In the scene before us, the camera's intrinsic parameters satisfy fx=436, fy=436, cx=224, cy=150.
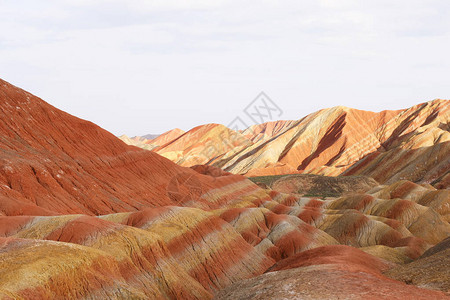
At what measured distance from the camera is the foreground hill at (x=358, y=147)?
413 feet

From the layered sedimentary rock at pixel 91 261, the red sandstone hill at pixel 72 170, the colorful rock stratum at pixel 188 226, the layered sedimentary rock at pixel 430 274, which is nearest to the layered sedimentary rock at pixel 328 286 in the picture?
the colorful rock stratum at pixel 188 226

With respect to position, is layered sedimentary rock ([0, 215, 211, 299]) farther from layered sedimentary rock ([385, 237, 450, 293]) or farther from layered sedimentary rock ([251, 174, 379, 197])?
layered sedimentary rock ([251, 174, 379, 197])

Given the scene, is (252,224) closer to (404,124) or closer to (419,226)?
(419,226)

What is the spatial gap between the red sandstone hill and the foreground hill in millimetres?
65404

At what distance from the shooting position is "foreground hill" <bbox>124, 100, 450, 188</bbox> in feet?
413

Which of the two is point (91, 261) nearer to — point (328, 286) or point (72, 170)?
point (328, 286)

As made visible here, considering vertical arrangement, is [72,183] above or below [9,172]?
below

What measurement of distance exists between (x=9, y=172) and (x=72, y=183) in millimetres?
9300

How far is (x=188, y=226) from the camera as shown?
123ft

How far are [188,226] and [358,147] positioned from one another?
143689mm

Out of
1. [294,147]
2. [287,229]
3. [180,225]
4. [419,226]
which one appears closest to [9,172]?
[180,225]

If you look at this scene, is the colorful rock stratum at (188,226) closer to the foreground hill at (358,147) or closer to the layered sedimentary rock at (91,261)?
the layered sedimentary rock at (91,261)

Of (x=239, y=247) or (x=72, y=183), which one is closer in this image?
(x=239, y=247)

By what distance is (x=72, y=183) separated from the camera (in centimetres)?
5578
